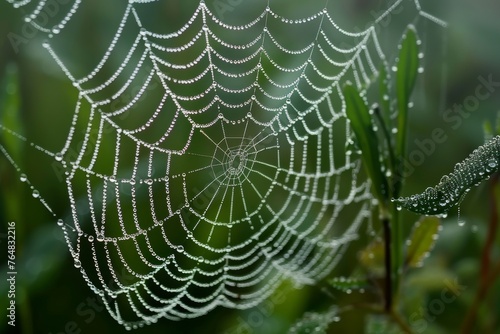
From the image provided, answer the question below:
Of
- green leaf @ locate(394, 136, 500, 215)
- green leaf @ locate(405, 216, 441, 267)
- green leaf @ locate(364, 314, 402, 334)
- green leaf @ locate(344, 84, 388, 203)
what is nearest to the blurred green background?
green leaf @ locate(364, 314, 402, 334)

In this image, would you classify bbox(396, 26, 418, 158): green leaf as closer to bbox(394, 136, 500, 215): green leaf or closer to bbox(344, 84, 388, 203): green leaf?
bbox(344, 84, 388, 203): green leaf

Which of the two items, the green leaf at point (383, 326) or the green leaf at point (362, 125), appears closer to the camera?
the green leaf at point (362, 125)

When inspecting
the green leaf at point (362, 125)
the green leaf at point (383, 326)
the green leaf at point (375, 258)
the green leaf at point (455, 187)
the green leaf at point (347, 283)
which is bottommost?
the green leaf at point (383, 326)

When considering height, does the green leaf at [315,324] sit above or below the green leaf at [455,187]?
below

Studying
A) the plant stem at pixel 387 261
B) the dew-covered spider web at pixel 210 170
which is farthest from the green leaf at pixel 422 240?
the dew-covered spider web at pixel 210 170

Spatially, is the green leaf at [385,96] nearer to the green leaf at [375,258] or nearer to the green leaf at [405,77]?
the green leaf at [405,77]

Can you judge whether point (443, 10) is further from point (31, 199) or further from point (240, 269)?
point (31, 199)

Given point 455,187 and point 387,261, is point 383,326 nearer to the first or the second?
point 387,261
